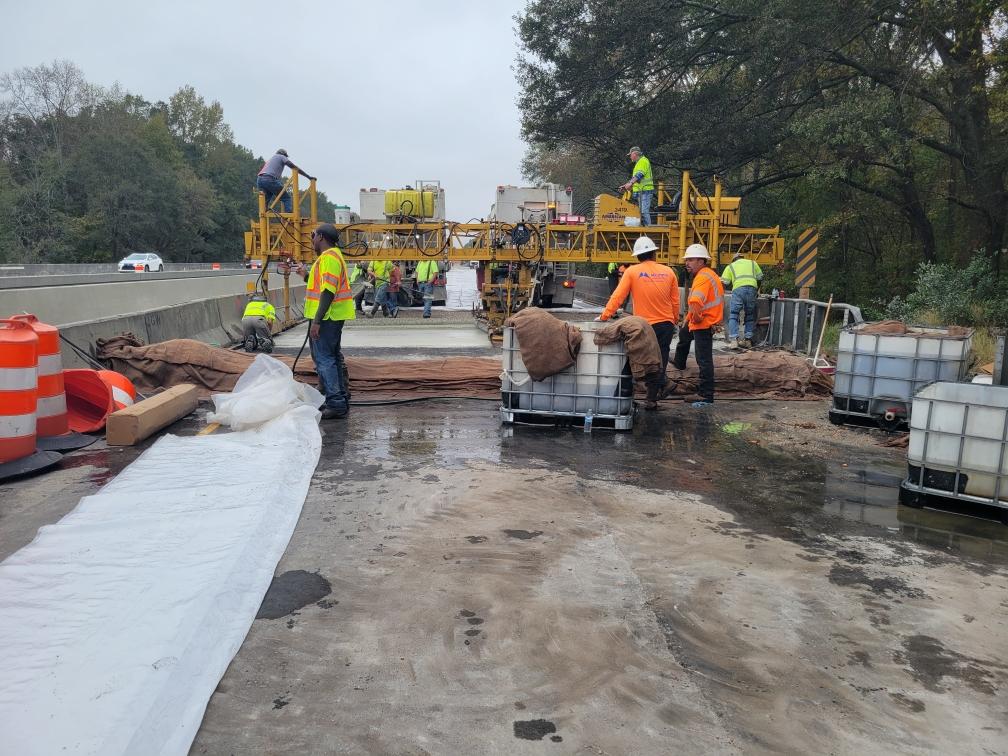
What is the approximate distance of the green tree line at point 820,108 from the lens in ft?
50.7

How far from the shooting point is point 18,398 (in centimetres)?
562

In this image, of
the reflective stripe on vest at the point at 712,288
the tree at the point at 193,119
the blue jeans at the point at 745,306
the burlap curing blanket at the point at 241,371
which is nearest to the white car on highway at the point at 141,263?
the burlap curing blanket at the point at 241,371

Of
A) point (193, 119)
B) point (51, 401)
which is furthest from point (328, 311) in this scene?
point (193, 119)

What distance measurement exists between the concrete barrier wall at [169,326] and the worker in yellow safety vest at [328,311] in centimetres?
262

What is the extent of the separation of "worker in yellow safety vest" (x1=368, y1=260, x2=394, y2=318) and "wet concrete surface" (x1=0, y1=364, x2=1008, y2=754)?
13.3 m

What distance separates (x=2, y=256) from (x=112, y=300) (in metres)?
36.5

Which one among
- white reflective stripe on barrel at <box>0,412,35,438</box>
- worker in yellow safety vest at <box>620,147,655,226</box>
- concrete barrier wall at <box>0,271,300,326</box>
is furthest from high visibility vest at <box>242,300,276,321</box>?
A: worker in yellow safety vest at <box>620,147,655,226</box>

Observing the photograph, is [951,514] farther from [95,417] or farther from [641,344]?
[95,417]

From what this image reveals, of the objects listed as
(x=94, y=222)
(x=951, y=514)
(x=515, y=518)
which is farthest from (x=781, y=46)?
(x=94, y=222)

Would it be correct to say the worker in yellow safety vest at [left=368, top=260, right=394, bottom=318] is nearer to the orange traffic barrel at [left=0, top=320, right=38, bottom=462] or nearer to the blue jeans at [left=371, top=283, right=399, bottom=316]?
the blue jeans at [left=371, top=283, right=399, bottom=316]

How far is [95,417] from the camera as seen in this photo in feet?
23.3

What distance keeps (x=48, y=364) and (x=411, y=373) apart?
3930 millimetres

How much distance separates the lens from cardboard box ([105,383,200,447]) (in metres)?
6.38

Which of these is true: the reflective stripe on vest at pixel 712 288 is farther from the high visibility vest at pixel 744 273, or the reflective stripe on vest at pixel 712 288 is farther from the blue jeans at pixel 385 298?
the blue jeans at pixel 385 298
